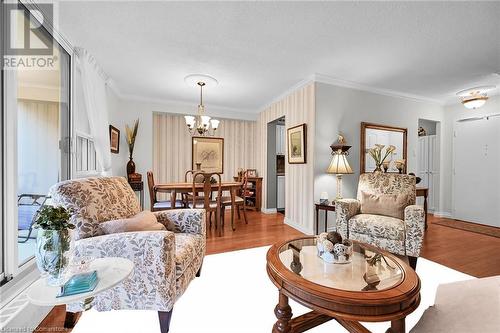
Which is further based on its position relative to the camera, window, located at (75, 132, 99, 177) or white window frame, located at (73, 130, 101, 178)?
window, located at (75, 132, 99, 177)

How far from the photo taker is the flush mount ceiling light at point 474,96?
3.35 metres

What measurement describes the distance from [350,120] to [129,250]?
354 centimetres

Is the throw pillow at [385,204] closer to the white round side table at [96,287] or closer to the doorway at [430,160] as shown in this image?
the white round side table at [96,287]

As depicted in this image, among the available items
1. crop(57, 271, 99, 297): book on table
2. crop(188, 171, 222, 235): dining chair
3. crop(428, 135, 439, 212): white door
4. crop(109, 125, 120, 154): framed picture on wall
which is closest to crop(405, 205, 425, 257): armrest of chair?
crop(188, 171, 222, 235): dining chair

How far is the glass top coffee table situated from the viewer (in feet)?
3.08

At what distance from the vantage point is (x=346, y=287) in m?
1.06

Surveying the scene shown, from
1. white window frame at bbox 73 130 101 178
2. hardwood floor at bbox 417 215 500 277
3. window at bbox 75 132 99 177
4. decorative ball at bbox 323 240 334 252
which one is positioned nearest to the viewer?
decorative ball at bbox 323 240 334 252

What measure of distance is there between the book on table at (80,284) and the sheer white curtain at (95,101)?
7.78 ft

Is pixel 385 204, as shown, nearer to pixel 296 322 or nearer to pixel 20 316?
pixel 296 322

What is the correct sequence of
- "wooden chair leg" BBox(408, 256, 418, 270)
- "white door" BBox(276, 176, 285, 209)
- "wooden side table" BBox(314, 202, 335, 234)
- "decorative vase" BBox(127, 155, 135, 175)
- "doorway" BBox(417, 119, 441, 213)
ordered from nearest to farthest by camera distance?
"wooden chair leg" BBox(408, 256, 418, 270) < "wooden side table" BBox(314, 202, 335, 234) < "decorative vase" BBox(127, 155, 135, 175) < "doorway" BBox(417, 119, 441, 213) < "white door" BBox(276, 176, 285, 209)

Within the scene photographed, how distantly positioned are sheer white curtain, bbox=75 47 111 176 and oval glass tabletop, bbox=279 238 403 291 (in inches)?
107

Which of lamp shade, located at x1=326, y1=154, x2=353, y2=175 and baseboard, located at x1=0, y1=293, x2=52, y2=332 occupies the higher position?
lamp shade, located at x1=326, y1=154, x2=353, y2=175

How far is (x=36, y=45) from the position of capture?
190cm

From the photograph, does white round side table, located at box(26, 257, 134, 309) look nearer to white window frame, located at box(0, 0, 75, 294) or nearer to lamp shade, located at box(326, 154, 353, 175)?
white window frame, located at box(0, 0, 75, 294)
